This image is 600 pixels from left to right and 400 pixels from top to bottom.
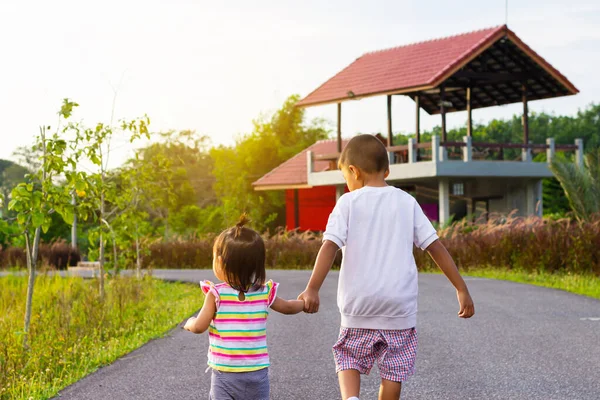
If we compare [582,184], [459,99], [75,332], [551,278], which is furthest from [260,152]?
[75,332]

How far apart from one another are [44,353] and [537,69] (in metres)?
24.5

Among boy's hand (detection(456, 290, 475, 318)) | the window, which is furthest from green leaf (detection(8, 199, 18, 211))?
the window

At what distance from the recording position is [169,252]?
86.5 feet

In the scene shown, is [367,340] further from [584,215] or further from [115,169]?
[584,215]

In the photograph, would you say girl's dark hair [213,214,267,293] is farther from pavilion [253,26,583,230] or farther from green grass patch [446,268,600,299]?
pavilion [253,26,583,230]

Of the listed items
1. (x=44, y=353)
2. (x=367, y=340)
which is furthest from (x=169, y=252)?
(x=367, y=340)

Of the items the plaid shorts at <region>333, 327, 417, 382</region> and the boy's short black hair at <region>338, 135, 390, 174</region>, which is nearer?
the plaid shorts at <region>333, 327, 417, 382</region>

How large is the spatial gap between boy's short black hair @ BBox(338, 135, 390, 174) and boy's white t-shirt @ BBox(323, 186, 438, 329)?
12 cm

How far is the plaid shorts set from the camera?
4.07 meters

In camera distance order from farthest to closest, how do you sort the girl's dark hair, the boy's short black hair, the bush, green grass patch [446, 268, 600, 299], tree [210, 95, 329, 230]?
tree [210, 95, 329, 230], the bush, green grass patch [446, 268, 600, 299], the boy's short black hair, the girl's dark hair

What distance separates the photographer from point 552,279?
15.7 m

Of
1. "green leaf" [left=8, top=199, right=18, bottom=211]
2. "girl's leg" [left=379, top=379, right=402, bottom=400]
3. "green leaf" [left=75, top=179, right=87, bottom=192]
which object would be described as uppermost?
"green leaf" [left=75, top=179, right=87, bottom=192]

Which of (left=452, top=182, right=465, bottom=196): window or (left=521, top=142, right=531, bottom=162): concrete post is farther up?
(left=521, top=142, right=531, bottom=162): concrete post

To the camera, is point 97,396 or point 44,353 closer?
point 97,396
